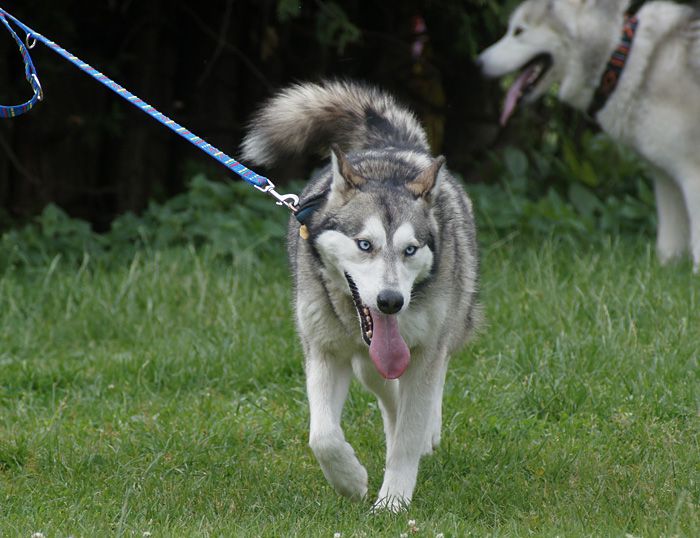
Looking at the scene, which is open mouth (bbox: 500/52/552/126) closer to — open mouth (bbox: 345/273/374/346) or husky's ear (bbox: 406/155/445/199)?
husky's ear (bbox: 406/155/445/199)

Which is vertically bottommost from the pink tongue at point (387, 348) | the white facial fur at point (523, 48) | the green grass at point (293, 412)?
the green grass at point (293, 412)

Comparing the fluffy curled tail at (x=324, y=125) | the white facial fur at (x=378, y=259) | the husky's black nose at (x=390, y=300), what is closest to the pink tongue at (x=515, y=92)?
the fluffy curled tail at (x=324, y=125)

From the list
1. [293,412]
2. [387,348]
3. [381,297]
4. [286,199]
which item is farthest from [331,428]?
[293,412]

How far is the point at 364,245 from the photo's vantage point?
3.44m

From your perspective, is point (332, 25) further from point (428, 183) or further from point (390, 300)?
point (390, 300)

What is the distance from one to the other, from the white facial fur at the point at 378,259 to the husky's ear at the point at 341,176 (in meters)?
0.16

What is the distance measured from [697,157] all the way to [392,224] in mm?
3723

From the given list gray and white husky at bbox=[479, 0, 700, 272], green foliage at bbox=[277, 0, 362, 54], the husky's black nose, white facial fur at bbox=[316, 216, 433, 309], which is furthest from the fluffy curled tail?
green foliage at bbox=[277, 0, 362, 54]

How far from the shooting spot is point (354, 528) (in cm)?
336

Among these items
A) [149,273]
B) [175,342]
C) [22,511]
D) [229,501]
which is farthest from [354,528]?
[149,273]

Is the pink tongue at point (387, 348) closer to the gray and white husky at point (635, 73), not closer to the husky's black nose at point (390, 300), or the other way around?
the husky's black nose at point (390, 300)

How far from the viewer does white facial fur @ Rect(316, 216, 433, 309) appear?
3.34m

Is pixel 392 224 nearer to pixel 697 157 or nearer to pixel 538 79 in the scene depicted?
pixel 697 157

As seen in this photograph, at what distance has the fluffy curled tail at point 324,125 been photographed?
14.4 ft
